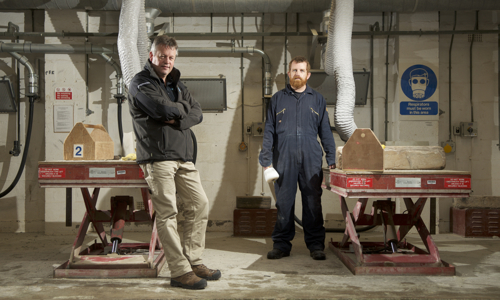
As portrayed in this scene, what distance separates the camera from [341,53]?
392 cm

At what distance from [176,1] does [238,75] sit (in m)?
1.09

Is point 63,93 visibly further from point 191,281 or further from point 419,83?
point 419,83

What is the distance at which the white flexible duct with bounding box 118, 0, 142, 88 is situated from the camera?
3.79 meters

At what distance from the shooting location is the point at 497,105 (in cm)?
477

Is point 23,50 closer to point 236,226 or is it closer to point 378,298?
point 236,226

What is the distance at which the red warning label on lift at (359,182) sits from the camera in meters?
2.67

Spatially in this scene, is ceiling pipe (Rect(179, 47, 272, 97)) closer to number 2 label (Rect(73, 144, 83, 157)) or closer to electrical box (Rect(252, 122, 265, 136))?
electrical box (Rect(252, 122, 265, 136))

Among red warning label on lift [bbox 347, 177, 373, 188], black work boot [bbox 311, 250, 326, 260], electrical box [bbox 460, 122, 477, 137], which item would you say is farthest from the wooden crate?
red warning label on lift [bbox 347, 177, 373, 188]

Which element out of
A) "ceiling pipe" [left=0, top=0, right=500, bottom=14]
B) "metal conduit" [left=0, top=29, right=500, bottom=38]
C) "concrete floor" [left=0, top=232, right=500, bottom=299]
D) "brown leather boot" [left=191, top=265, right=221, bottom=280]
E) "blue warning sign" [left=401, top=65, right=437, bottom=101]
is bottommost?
"concrete floor" [left=0, top=232, right=500, bottom=299]

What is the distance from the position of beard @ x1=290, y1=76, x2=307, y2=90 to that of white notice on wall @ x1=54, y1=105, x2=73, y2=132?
2.77 metres

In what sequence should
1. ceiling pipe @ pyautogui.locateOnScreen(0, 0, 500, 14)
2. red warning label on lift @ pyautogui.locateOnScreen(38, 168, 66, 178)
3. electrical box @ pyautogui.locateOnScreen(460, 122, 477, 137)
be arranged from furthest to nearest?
1. electrical box @ pyautogui.locateOnScreen(460, 122, 477, 137)
2. ceiling pipe @ pyautogui.locateOnScreen(0, 0, 500, 14)
3. red warning label on lift @ pyautogui.locateOnScreen(38, 168, 66, 178)

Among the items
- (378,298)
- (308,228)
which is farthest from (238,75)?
(378,298)

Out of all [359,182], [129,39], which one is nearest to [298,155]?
[359,182]

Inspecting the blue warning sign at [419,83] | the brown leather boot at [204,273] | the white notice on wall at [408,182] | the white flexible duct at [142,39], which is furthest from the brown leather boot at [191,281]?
the blue warning sign at [419,83]
